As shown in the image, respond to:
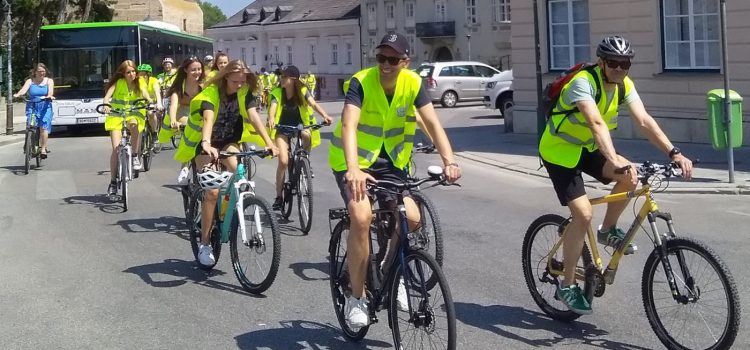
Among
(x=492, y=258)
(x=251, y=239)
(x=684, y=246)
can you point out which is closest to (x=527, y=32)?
(x=492, y=258)

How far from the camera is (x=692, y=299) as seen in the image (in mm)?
5406

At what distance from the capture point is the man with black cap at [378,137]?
5.42 m

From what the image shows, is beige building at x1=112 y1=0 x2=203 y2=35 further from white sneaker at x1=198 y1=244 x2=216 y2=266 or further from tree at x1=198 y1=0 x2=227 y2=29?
tree at x1=198 y1=0 x2=227 y2=29

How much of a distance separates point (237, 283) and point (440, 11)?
55.3 metres

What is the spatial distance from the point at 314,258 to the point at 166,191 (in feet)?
18.3

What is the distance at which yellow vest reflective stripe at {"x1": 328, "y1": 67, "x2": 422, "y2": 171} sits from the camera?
5.75 meters

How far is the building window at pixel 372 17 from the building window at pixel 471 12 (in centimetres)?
997

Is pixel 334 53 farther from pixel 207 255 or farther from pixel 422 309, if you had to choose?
pixel 422 309

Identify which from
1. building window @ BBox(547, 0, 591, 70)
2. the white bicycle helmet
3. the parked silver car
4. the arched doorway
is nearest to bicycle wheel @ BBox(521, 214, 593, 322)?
the white bicycle helmet

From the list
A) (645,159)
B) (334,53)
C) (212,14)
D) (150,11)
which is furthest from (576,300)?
(212,14)

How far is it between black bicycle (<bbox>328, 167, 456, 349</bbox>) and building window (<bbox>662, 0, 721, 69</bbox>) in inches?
540

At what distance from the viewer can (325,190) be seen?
552 inches

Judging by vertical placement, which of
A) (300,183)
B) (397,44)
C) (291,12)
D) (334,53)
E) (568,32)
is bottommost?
(300,183)

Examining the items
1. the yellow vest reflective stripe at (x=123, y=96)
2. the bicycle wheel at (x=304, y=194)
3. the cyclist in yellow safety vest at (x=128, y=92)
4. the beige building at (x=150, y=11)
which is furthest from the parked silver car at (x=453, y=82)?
the beige building at (x=150, y=11)
